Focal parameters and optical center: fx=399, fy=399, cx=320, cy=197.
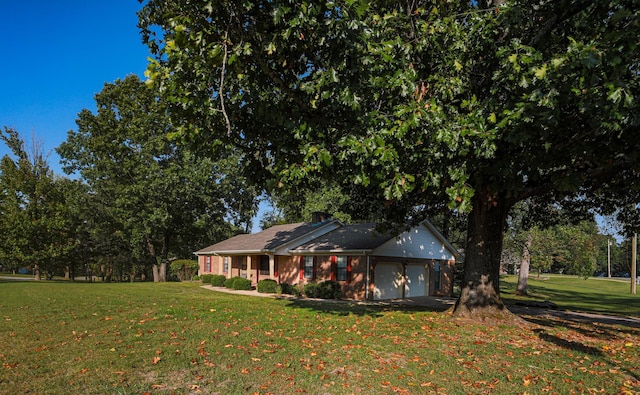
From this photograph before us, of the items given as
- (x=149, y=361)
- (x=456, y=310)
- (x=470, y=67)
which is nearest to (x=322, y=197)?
(x=456, y=310)

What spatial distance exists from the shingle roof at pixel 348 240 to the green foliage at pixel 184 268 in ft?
49.2

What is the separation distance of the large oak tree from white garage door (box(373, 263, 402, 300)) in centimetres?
1152

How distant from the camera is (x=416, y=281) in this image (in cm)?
2295

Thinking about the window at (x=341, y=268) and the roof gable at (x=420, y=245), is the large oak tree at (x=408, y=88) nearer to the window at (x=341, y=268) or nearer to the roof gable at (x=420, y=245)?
the roof gable at (x=420, y=245)

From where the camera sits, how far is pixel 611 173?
9391 mm

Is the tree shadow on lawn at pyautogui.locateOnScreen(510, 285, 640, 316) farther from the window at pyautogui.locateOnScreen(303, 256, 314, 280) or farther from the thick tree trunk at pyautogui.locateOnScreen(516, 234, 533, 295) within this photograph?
the window at pyautogui.locateOnScreen(303, 256, 314, 280)

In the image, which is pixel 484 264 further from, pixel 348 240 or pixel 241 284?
pixel 241 284

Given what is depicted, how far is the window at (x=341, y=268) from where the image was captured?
68.0 feet

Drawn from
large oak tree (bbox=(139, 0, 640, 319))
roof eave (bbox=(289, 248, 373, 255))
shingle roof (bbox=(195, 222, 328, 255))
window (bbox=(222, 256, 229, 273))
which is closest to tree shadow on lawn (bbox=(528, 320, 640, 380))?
large oak tree (bbox=(139, 0, 640, 319))

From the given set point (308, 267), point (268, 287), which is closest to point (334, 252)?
point (308, 267)

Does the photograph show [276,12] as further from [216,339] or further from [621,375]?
[621,375]

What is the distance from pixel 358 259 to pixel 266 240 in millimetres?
8439

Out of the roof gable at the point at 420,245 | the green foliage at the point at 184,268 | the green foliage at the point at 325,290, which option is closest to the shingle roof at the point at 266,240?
the green foliage at the point at 184,268

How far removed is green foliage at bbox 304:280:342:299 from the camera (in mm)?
20047
